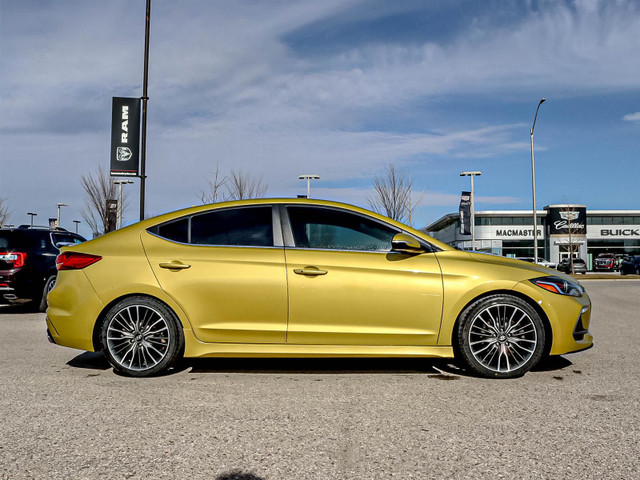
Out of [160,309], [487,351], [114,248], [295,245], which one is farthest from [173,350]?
[487,351]

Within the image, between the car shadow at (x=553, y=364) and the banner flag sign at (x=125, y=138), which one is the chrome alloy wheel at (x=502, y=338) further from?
the banner flag sign at (x=125, y=138)

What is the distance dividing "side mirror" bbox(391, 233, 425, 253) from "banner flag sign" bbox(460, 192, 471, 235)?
37.9 meters

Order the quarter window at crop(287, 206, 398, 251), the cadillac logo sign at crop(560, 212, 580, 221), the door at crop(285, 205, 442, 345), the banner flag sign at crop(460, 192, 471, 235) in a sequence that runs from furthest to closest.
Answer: the cadillac logo sign at crop(560, 212, 580, 221)
the banner flag sign at crop(460, 192, 471, 235)
the quarter window at crop(287, 206, 398, 251)
the door at crop(285, 205, 442, 345)

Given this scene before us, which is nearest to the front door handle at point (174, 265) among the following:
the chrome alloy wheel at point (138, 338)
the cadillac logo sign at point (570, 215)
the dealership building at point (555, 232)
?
the chrome alloy wheel at point (138, 338)

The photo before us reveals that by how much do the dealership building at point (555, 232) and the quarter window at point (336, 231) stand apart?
58851 millimetres

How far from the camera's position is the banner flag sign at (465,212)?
41.6 meters

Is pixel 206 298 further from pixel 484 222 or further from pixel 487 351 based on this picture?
pixel 484 222

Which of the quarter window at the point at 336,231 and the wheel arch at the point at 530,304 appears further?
the quarter window at the point at 336,231

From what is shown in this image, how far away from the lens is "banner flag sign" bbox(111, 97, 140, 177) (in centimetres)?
1288

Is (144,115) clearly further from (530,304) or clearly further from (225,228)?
(530,304)

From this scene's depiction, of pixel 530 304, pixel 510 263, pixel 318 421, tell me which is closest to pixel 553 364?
pixel 530 304

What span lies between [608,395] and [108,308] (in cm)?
413

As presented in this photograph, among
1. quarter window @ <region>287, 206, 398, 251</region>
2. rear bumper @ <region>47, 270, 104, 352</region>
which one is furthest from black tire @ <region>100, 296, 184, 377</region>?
quarter window @ <region>287, 206, 398, 251</region>

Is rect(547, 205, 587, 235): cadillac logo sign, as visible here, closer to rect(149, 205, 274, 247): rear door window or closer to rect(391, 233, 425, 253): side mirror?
rect(391, 233, 425, 253): side mirror
